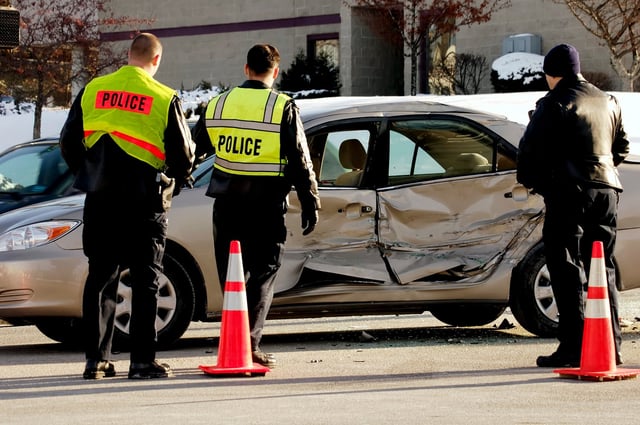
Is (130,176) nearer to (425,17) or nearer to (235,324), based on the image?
(235,324)

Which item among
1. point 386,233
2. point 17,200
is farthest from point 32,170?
point 386,233

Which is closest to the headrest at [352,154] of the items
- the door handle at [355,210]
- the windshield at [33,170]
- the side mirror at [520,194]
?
the door handle at [355,210]

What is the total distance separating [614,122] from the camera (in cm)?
869

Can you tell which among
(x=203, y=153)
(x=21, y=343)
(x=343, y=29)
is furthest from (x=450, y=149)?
(x=343, y=29)

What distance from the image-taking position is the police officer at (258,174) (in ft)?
27.5

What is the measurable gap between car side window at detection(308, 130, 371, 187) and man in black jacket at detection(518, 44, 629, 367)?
1.57 m

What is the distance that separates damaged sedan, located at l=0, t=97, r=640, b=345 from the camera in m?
9.35

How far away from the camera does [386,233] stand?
9750mm

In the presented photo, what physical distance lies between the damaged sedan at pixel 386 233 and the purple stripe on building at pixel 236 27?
28.2 meters

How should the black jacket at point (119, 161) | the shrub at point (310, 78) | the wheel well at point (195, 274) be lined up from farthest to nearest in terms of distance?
the shrub at point (310, 78) → the wheel well at point (195, 274) → the black jacket at point (119, 161)

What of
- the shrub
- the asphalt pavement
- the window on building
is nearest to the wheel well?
the asphalt pavement

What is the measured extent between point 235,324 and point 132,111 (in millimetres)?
1278

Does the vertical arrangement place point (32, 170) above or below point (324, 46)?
below

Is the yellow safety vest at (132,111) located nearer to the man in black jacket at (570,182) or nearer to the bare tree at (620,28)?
the man in black jacket at (570,182)
